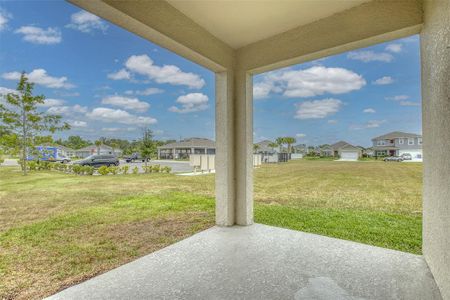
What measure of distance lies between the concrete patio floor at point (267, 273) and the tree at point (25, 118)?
3.12 metres

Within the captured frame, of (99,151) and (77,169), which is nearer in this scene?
(77,169)

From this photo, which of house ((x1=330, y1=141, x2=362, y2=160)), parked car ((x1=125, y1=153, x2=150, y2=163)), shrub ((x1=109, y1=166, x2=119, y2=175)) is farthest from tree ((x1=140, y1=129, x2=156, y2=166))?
house ((x1=330, y1=141, x2=362, y2=160))

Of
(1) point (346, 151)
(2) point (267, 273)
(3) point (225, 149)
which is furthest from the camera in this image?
(1) point (346, 151)

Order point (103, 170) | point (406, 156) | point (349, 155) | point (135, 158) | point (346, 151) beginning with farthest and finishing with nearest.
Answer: point (346, 151)
point (349, 155)
point (406, 156)
point (135, 158)
point (103, 170)

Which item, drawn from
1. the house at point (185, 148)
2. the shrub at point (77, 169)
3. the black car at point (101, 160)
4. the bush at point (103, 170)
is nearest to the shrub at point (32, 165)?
the shrub at point (77, 169)

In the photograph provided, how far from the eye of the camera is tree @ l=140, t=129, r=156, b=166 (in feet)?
40.9

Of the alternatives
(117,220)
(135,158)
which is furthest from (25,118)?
(135,158)

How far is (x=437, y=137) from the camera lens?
1.64 meters

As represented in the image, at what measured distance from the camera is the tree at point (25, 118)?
342cm

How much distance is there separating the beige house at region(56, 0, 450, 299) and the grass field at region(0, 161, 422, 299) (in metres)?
0.44

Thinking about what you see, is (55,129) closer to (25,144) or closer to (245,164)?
(25,144)

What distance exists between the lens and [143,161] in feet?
40.5

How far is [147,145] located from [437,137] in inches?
498

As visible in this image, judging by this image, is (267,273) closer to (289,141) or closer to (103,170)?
(103,170)
